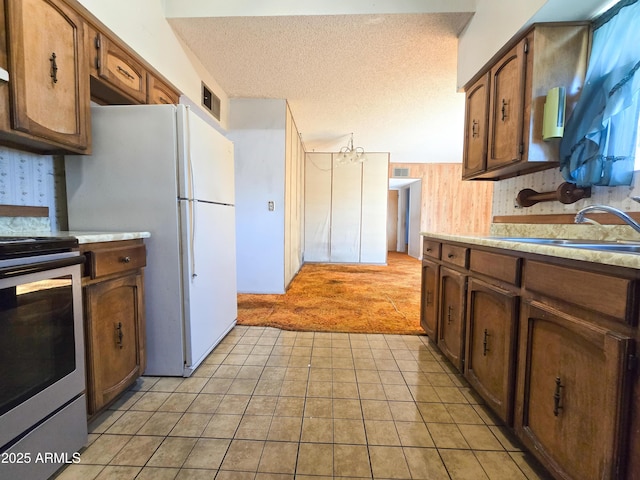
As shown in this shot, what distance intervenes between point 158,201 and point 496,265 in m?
1.83

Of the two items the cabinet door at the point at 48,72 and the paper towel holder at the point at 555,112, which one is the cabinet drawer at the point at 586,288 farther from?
the cabinet door at the point at 48,72

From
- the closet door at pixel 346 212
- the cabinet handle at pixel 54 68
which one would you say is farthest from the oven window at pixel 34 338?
the closet door at pixel 346 212

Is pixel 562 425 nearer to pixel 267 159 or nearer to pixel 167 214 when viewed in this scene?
pixel 167 214

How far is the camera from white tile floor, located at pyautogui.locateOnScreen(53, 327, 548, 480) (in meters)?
1.13

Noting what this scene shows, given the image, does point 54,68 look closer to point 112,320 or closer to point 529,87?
point 112,320

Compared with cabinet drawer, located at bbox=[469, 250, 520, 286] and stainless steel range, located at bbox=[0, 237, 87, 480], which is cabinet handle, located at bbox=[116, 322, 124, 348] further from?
cabinet drawer, located at bbox=[469, 250, 520, 286]

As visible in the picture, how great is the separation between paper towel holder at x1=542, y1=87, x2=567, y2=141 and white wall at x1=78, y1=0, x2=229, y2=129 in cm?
249

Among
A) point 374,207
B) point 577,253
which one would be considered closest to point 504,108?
point 577,253

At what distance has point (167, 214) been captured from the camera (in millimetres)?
1673

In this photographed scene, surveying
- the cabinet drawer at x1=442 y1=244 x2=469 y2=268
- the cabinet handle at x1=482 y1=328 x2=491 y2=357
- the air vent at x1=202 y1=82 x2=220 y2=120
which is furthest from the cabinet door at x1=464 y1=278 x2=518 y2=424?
the air vent at x1=202 y1=82 x2=220 y2=120

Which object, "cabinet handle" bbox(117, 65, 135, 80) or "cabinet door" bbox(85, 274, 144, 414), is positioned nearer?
"cabinet door" bbox(85, 274, 144, 414)

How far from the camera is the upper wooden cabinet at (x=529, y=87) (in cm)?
156

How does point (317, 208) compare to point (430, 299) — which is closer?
point (430, 299)

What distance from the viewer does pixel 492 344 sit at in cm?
138
